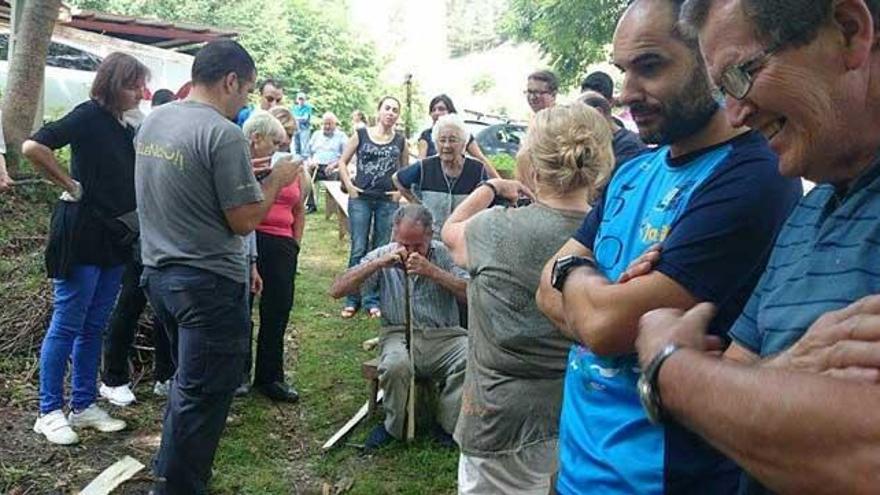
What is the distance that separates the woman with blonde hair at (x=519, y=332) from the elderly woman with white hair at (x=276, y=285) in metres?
2.57

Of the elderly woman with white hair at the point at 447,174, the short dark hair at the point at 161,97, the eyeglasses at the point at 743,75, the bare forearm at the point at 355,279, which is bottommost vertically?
the bare forearm at the point at 355,279

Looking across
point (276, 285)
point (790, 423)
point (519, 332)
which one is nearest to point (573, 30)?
point (276, 285)

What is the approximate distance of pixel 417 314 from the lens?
4.32m

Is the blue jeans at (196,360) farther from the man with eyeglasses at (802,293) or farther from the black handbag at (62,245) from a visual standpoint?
the man with eyeglasses at (802,293)

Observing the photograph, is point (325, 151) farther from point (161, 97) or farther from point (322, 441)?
point (322, 441)

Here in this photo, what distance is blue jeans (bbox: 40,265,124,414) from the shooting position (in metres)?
4.01

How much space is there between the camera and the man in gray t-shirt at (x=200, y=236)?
3135 millimetres

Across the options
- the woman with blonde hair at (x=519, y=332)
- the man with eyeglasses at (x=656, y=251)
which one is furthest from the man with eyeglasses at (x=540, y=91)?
the man with eyeglasses at (x=656, y=251)

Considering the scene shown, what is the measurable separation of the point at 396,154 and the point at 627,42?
5.47m

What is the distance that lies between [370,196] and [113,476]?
3.70 meters

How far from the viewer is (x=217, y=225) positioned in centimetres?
326

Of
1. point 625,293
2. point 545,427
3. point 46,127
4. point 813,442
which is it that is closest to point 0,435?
point 46,127

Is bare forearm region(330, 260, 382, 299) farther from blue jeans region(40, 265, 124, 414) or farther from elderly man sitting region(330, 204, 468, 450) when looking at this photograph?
blue jeans region(40, 265, 124, 414)

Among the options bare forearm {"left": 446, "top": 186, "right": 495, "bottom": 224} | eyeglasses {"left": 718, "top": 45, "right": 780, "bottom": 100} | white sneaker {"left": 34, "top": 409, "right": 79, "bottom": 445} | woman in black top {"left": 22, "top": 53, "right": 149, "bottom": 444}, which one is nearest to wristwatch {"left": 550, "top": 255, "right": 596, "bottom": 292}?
eyeglasses {"left": 718, "top": 45, "right": 780, "bottom": 100}
